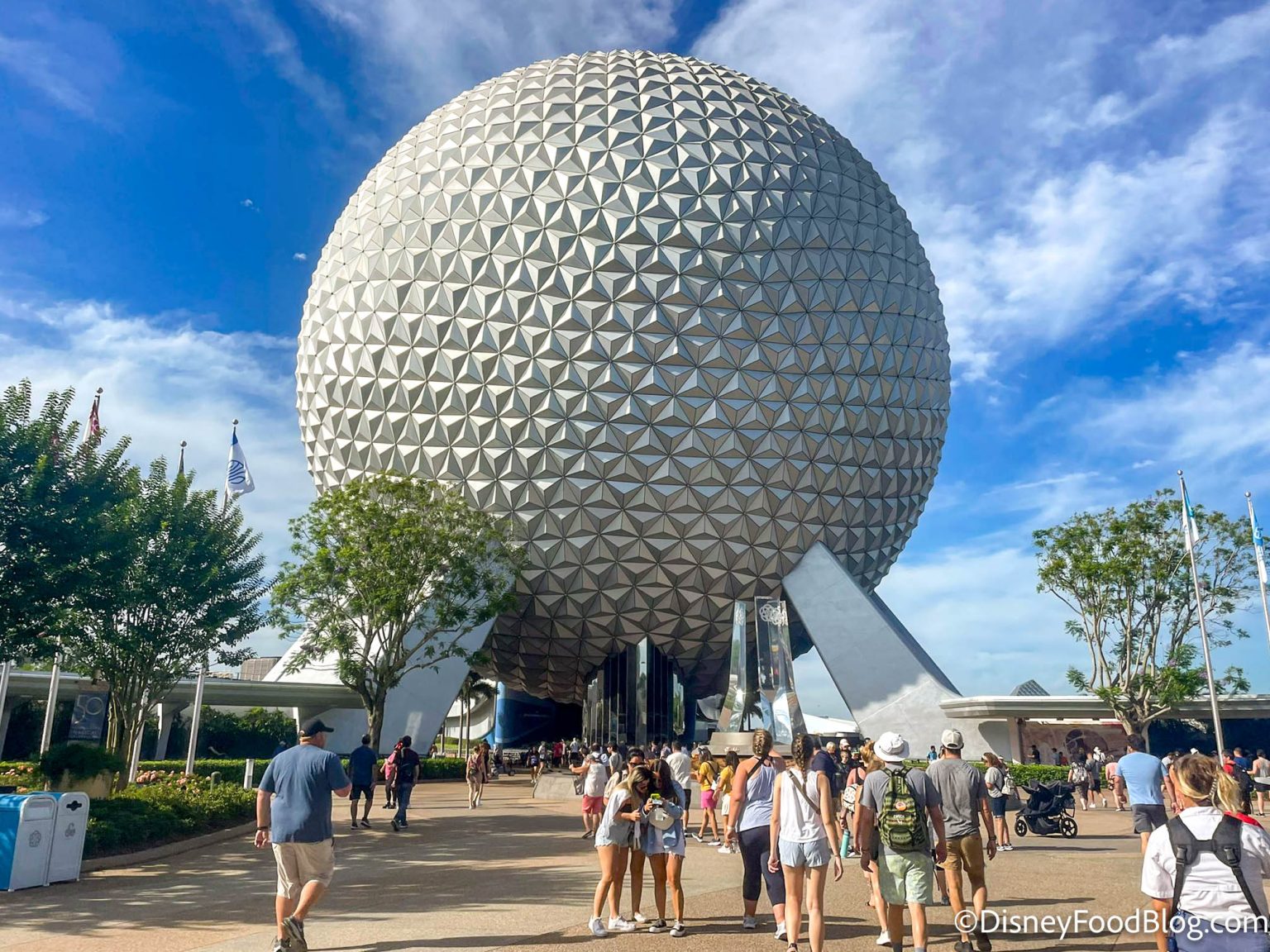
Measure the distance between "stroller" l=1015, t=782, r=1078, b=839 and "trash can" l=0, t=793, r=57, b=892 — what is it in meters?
13.7

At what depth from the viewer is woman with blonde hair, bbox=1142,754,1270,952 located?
3.53 meters

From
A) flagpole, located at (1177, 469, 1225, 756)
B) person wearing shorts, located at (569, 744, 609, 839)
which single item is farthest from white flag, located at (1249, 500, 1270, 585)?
person wearing shorts, located at (569, 744, 609, 839)

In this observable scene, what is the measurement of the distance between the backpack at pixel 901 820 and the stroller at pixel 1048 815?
10.6m

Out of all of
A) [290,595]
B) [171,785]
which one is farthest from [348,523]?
[171,785]

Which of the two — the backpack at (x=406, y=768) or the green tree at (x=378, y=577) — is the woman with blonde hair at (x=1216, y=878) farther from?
the green tree at (x=378, y=577)

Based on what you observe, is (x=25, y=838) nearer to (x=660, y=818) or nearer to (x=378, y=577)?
(x=660, y=818)

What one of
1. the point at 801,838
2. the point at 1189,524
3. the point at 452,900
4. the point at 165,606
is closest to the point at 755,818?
the point at 801,838

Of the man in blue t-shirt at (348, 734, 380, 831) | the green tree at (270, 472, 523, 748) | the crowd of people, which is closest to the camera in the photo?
the crowd of people

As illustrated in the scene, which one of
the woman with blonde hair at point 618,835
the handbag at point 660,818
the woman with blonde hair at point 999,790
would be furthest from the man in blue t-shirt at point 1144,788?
the woman with blonde hair at point 618,835

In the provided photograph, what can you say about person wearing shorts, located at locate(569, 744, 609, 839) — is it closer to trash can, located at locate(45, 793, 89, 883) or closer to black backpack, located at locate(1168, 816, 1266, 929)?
trash can, located at locate(45, 793, 89, 883)

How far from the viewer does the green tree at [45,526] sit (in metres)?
12.9

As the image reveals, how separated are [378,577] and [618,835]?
16138mm

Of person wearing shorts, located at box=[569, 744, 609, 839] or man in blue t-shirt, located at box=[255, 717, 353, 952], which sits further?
person wearing shorts, located at box=[569, 744, 609, 839]

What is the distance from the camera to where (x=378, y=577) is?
2219cm
